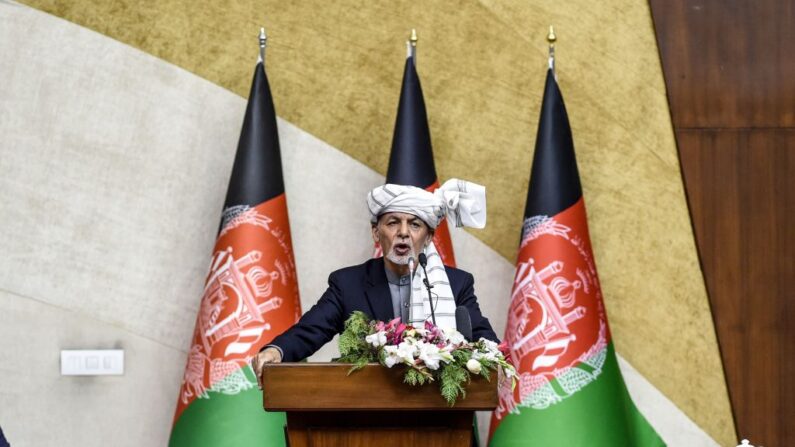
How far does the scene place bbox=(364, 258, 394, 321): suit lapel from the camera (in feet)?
10.5

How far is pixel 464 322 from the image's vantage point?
289 cm

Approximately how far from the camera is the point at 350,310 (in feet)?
10.5

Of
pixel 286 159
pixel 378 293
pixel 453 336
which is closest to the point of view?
pixel 453 336

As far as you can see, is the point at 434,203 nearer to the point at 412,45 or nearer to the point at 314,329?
the point at 314,329

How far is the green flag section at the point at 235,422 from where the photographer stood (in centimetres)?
418

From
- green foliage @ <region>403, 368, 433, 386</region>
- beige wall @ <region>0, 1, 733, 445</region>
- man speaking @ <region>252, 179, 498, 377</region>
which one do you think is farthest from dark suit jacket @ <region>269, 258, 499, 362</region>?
beige wall @ <region>0, 1, 733, 445</region>

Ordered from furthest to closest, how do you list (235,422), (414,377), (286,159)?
(286,159), (235,422), (414,377)

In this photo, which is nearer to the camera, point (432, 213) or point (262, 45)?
point (432, 213)

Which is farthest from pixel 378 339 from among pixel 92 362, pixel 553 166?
pixel 92 362

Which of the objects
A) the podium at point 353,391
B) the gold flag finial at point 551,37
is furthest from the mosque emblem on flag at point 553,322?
the podium at point 353,391

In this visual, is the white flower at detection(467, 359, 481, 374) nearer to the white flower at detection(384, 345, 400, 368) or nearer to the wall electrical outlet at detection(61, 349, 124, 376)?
the white flower at detection(384, 345, 400, 368)

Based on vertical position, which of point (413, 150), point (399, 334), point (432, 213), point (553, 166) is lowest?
point (399, 334)

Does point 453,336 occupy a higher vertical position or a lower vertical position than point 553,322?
lower

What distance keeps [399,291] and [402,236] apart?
184 mm
